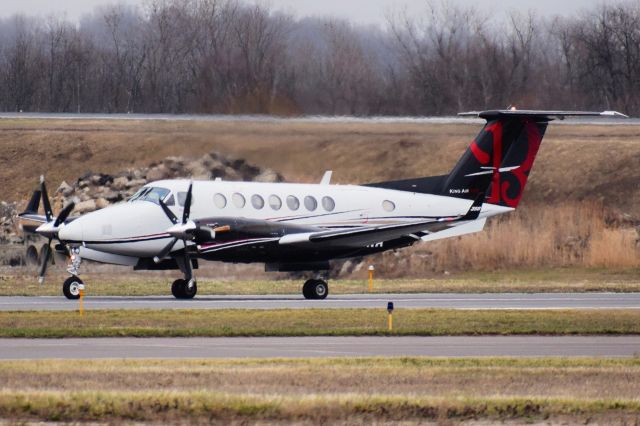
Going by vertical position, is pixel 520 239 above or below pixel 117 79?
below

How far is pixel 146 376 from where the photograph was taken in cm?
1820

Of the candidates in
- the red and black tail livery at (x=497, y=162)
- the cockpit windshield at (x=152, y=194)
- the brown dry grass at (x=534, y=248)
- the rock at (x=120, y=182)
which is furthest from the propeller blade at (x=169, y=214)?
the rock at (x=120, y=182)

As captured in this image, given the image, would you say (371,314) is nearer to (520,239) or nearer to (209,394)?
(209,394)

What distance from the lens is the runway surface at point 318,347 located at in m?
22.0

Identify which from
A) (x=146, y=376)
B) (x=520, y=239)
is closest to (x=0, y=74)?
(x=520, y=239)

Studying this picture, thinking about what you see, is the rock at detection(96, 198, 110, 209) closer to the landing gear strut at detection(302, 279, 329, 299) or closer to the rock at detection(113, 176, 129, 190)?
the rock at detection(113, 176, 129, 190)

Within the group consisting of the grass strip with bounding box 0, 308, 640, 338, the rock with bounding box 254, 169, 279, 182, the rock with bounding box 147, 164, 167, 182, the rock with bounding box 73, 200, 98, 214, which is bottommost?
the grass strip with bounding box 0, 308, 640, 338

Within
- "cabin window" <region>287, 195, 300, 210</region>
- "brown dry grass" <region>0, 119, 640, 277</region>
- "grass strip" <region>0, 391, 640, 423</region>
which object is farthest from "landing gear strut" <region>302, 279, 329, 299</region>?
"grass strip" <region>0, 391, 640, 423</region>

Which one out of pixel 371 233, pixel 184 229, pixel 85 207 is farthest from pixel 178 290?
pixel 85 207

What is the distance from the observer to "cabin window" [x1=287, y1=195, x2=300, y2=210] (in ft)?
122

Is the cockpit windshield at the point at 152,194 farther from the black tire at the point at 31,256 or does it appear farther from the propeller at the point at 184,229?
the black tire at the point at 31,256

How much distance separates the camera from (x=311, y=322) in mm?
28094

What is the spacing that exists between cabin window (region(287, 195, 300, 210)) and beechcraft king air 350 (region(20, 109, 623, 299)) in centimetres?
3

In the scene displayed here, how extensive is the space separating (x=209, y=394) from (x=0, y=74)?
38.1 meters
